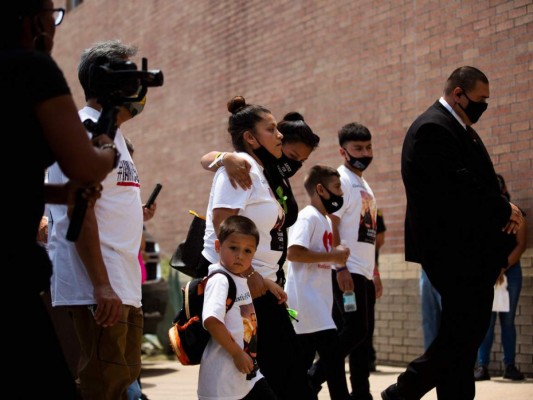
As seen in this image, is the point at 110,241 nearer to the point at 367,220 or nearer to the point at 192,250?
the point at 192,250

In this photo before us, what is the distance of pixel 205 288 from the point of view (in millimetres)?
4668

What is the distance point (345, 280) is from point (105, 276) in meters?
3.10

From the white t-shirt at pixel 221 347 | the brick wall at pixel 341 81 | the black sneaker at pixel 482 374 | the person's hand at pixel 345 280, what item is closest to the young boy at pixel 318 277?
the person's hand at pixel 345 280

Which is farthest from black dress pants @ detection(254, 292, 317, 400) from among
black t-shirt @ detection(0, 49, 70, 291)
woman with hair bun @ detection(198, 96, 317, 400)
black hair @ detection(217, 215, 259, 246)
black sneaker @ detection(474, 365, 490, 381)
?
black sneaker @ detection(474, 365, 490, 381)

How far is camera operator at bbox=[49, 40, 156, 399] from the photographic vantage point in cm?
381

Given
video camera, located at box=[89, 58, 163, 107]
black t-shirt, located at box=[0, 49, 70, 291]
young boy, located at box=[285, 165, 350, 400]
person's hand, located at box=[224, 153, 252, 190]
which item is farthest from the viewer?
young boy, located at box=[285, 165, 350, 400]

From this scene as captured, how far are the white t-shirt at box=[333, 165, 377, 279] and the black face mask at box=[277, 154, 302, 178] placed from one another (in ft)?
4.88

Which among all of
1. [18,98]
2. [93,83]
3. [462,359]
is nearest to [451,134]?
[462,359]

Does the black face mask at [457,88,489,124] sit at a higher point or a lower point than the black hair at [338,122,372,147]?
higher

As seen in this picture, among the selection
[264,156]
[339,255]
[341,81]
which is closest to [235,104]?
[264,156]

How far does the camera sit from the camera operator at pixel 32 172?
2.71 meters

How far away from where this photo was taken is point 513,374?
8.33 metres

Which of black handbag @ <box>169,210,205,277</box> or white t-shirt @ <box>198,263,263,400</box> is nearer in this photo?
white t-shirt @ <box>198,263,263,400</box>

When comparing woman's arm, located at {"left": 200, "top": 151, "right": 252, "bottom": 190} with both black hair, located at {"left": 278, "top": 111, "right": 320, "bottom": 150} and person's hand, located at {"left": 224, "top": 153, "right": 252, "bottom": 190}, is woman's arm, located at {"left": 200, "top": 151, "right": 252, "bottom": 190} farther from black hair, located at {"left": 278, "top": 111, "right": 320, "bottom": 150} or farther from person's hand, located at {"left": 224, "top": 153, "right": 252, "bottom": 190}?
black hair, located at {"left": 278, "top": 111, "right": 320, "bottom": 150}
